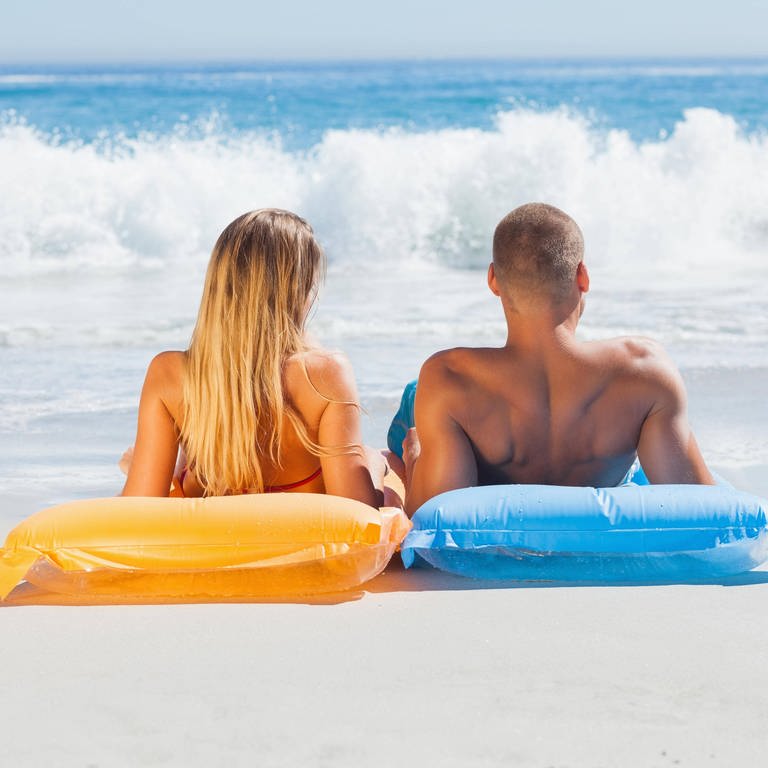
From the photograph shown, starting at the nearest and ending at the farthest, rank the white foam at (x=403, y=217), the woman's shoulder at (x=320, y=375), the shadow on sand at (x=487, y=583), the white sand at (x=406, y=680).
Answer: the white sand at (x=406, y=680)
the shadow on sand at (x=487, y=583)
the woman's shoulder at (x=320, y=375)
the white foam at (x=403, y=217)

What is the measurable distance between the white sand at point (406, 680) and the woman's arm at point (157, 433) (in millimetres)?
464

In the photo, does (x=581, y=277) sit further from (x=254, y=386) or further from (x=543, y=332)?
(x=254, y=386)

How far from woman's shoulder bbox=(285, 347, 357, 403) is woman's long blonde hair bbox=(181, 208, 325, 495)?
0.03 metres

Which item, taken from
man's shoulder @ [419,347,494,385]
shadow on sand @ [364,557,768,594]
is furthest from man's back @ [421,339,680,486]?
shadow on sand @ [364,557,768,594]

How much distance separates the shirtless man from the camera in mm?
3350

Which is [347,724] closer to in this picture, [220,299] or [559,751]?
[559,751]

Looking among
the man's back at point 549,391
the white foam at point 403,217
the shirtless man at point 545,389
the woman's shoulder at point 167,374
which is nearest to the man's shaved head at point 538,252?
the shirtless man at point 545,389

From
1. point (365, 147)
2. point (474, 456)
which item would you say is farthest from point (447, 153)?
point (474, 456)

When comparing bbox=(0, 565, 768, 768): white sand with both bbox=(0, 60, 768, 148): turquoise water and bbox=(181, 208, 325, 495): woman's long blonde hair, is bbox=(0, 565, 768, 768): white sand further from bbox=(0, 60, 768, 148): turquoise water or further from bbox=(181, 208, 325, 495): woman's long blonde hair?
bbox=(0, 60, 768, 148): turquoise water

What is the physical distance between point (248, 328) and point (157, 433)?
16.2 inches

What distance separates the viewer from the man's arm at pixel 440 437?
337cm

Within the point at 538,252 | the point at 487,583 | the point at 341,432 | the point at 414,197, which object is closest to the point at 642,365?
the point at 538,252

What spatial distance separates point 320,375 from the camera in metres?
3.34

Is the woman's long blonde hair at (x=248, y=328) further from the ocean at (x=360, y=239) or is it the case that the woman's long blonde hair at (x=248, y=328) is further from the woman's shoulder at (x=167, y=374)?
the ocean at (x=360, y=239)
